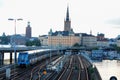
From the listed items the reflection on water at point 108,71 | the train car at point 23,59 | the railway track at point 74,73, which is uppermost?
the train car at point 23,59

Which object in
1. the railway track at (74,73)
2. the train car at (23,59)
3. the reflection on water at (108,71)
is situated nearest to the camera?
the railway track at (74,73)

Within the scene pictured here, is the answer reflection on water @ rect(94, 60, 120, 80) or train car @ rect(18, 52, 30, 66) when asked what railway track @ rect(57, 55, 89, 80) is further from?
train car @ rect(18, 52, 30, 66)

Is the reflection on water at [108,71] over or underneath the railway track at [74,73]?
underneath

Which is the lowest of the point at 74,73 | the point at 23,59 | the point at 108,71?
the point at 108,71

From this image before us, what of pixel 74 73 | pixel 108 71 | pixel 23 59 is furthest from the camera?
pixel 108 71

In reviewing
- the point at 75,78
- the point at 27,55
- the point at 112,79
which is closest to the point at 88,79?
the point at 75,78

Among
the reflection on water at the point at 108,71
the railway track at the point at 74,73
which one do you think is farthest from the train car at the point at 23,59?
the reflection on water at the point at 108,71

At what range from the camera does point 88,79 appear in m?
54.3

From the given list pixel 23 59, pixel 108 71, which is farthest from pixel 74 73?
pixel 108 71

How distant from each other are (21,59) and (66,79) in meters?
19.9

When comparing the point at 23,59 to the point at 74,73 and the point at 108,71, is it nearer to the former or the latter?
the point at 74,73

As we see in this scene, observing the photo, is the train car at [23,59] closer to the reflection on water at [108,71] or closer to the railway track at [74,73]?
the railway track at [74,73]

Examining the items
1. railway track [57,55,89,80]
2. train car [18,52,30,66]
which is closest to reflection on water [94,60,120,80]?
railway track [57,55,89,80]

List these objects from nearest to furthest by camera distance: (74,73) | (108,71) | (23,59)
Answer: (74,73)
(23,59)
(108,71)
